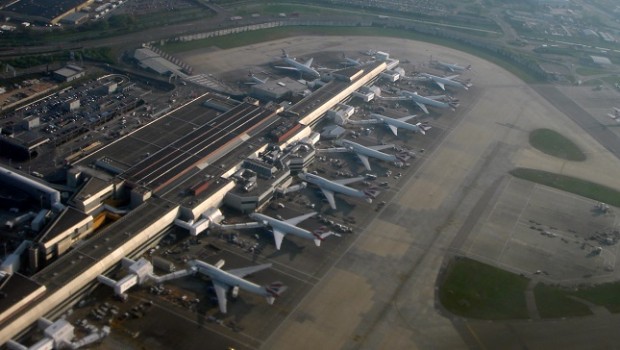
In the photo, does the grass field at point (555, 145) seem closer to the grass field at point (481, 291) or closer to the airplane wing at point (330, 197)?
the grass field at point (481, 291)

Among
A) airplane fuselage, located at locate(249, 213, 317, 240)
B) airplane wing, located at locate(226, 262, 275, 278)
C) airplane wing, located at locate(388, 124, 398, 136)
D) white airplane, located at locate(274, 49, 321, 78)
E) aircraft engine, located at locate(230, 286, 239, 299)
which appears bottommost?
aircraft engine, located at locate(230, 286, 239, 299)

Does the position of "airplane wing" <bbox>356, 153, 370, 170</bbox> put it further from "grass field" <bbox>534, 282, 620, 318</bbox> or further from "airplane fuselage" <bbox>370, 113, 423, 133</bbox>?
"grass field" <bbox>534, 282, 620, 318</bbox>

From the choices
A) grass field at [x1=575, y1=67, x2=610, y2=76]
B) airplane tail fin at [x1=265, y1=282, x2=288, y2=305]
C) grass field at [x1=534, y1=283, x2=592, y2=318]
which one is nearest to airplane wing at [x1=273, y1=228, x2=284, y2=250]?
airplane tail fin at [x1=265, y1=282, x2=288, y2=305]

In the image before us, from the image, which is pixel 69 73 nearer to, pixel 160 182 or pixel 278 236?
pixel 160 182

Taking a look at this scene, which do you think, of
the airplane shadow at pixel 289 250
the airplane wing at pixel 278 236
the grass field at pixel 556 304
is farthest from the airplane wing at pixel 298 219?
the grass field at pixel 556 304

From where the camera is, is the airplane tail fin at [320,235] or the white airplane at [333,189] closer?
the airplane tail fin at [320,235]

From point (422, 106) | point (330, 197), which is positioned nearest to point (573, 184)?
point (422, 106)
